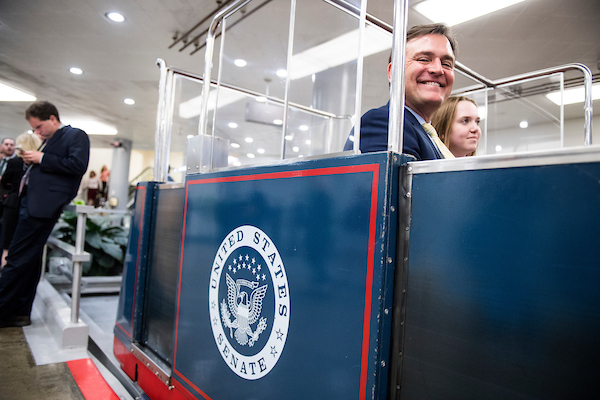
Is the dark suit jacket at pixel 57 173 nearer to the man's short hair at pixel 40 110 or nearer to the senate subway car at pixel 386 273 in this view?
the man's short hair at pixel 40 110

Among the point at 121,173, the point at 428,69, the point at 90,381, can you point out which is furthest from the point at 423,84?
the point at 121,173

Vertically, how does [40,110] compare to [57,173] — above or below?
above

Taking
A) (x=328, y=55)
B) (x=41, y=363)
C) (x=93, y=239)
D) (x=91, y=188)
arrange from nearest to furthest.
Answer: (x=41, y=363) → (x=93, y=239) → (x=328, y=55) → (x=91, y=188)

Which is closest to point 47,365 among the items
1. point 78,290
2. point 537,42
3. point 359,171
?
point 78,290

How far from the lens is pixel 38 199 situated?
8.07ft

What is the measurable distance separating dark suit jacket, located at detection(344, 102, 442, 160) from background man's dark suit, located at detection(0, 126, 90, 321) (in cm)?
226

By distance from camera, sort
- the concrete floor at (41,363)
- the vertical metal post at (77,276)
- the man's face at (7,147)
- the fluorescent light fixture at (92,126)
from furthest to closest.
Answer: the fluorescent light fixture at (92,126)
the man's face at (7,147)
the vertical metal post at (77,276)
the concrete floor at (41,363)

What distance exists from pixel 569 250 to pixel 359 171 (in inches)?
17.3

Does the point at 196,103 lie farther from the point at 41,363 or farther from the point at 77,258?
the point at 41,363

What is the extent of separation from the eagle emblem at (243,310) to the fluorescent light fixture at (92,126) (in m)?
10.4

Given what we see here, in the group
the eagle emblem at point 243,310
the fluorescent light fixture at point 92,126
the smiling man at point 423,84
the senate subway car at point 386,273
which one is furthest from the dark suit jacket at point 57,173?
the fluorescent light fixture at point 92,126

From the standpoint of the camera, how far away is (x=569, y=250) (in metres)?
0.59

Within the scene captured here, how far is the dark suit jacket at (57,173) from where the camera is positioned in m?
2.46

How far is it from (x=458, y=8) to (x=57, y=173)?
4.04 metres
